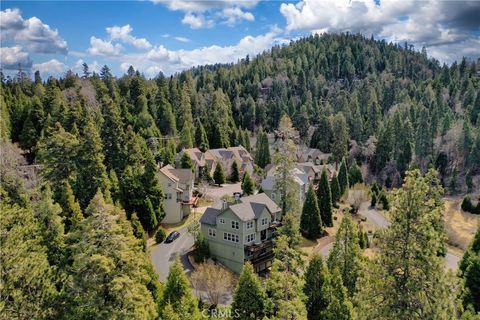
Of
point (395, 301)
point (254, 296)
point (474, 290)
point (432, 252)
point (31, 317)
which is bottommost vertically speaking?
point (474, 290)

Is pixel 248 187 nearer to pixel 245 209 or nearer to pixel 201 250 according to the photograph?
pixel 245 209

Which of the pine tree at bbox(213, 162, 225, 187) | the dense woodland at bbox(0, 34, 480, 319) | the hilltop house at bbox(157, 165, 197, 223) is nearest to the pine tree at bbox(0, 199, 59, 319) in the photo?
the dense woodland at bbox(0, 34, 480, 319)

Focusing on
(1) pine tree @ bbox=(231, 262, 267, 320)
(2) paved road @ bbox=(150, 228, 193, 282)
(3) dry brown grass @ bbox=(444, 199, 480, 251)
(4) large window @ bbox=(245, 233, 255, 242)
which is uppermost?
(1) pine tree @ bbox=(231, 262, 267, 320)

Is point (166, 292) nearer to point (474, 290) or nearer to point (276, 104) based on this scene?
point (474, 290)

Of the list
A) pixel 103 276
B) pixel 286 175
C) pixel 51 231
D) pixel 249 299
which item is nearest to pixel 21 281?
pixel 103 276

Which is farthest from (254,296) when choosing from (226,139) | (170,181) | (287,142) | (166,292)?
(226,139)

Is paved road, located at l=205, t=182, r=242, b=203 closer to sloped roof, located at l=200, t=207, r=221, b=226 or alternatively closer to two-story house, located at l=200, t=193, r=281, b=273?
sloped roof, located at l=200, t=207, r=221, b=226

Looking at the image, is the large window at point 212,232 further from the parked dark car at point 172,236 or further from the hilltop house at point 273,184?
the hilltop house at point 273,184

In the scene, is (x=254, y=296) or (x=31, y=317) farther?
(x=254, y=296)
